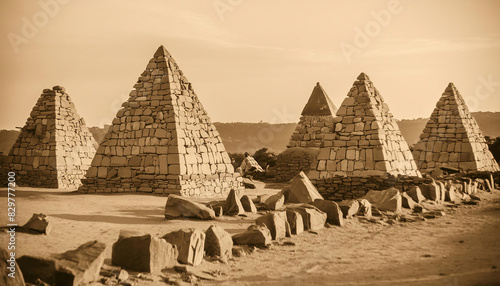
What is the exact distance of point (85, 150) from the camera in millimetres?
19812

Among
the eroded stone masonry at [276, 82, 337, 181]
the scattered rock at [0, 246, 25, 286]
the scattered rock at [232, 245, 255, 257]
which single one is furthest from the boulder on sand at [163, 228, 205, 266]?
the eroded stone masonry at [276, 82, 337, 181]

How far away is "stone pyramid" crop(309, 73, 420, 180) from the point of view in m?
13.1

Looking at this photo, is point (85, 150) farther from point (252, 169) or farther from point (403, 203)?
point (403, 203)

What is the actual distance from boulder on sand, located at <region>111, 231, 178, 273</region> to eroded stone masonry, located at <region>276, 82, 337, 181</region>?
1682cm

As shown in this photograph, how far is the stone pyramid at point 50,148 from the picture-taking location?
18297 millimetres

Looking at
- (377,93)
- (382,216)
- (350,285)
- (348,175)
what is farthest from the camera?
(377,93)

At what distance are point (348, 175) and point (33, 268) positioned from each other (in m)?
9.56

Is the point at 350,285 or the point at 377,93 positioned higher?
the point at 377,93

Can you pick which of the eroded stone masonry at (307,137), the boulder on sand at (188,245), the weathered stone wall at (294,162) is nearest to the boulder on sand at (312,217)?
the boulder on sand at (188,245)

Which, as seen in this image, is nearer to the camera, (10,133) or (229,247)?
(229,247)

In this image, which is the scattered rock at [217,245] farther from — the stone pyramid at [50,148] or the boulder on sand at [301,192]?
the stone pyramid at [50,148]

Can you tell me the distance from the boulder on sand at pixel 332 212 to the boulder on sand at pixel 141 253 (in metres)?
4.29

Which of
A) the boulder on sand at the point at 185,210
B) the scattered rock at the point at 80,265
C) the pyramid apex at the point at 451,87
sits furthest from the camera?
the pyramid apex at the point at 451,87

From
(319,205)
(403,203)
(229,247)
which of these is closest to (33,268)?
(229,247)
